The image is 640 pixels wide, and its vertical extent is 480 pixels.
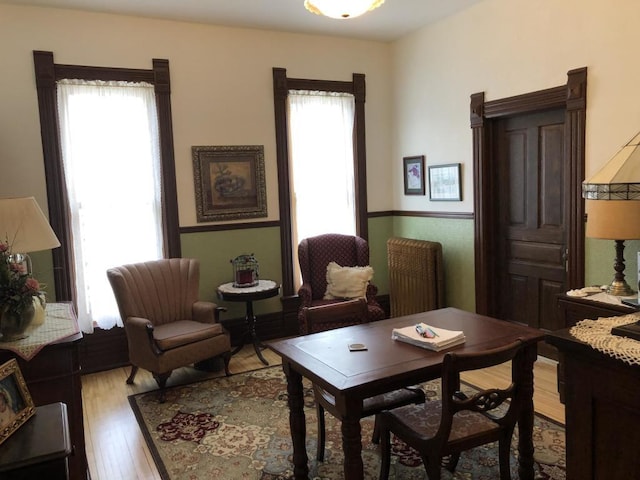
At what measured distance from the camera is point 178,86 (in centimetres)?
474

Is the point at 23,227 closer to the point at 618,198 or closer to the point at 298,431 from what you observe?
the point at 298,431

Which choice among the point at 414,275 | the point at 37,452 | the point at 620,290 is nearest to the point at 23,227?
the point at 37,452

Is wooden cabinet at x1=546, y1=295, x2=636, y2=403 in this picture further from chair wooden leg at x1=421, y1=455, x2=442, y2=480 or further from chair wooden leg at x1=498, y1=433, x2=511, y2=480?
chair wooden leg at x1=421, y1=455, x2=442, y2=480

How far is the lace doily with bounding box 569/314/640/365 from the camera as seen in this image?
5.26ft

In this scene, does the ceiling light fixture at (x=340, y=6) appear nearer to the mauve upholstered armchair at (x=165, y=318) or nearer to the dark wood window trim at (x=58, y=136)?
the dark wood window trim at (x=58, y=136)

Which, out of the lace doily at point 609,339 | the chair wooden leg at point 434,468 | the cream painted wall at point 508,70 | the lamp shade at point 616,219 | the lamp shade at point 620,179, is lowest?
the chair wooden leg at point 434,468

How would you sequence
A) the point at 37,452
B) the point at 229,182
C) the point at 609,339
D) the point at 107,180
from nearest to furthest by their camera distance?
the point at 37,452, the point at 609,339, the point at 107,180, the point at 229,182

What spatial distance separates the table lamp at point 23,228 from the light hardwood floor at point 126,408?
1.26m

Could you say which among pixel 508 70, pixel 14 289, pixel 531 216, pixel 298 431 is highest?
pixel 508 70

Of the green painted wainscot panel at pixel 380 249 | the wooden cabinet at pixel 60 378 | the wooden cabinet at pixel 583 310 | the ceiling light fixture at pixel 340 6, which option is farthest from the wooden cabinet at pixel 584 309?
the wooden cabinet at pixel 60 378

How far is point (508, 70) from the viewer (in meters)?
4.33

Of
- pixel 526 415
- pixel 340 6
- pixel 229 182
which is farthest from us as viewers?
pixel 229 182

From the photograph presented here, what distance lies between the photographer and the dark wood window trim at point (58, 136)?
14.0ft

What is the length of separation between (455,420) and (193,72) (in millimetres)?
3723
